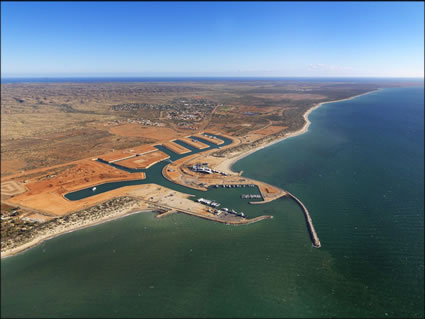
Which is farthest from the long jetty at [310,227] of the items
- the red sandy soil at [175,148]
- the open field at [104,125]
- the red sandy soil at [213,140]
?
the open field at [104,125]

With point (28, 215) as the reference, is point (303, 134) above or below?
above

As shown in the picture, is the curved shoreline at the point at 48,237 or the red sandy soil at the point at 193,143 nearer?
the curved shoreline at the point at 48,237

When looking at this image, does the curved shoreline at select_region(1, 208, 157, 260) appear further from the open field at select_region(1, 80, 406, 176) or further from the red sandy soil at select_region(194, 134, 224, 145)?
the red sandy soil at select_region(194, 134, 224, 145)

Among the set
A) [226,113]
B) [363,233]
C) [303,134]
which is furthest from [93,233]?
[226,113]

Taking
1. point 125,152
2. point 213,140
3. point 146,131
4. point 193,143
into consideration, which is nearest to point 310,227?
point 193,143

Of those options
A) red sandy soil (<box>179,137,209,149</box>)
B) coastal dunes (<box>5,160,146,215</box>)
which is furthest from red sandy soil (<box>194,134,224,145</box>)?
coastal dunes (<box>5,160,146,215</box>)

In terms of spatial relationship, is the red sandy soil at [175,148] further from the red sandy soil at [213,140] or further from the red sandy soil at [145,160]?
the red sandy soil at [213,140]

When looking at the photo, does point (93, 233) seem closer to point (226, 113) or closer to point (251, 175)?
point (251, 175)

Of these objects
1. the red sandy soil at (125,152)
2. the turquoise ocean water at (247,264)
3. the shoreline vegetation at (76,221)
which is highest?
the red sandy soil at (125,152)

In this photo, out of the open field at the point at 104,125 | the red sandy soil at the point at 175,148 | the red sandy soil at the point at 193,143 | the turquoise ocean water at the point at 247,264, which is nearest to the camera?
the turquoise ocean water at the point at 247,264
